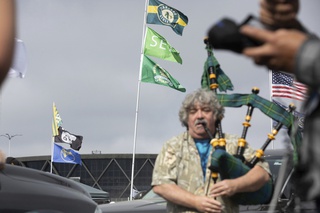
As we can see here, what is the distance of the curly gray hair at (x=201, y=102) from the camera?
14.1ft

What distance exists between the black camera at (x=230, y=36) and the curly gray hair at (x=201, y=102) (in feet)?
8.00

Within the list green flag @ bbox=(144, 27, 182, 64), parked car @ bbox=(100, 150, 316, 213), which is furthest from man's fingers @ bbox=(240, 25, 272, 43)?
green flag @ bbox=(144, 27, 182, 64)

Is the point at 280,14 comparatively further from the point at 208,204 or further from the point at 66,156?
the point at 66,156

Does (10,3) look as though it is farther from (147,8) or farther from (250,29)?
(147,8)

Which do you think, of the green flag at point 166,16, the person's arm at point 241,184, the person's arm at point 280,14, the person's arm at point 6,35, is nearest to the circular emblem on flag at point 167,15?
the green flag at point 166,16

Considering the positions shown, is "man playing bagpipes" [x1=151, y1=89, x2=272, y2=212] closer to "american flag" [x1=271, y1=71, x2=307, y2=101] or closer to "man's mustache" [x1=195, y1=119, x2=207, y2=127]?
"man's mustache" [x1=195, y1=119, x2=207, y2=127]

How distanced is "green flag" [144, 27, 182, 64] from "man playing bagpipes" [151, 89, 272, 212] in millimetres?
19701

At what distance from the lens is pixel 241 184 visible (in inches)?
157

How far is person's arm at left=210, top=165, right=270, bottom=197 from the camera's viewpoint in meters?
4.00

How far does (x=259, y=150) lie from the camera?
421 centimetres

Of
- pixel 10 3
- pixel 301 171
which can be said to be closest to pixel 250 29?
pixel 301 171

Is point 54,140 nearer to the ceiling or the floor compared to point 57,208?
nearer to the floor

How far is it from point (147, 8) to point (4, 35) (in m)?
24.3

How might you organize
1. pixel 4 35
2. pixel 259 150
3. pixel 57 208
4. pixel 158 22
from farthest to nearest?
pixel 158 22 < pixel 57 208 < pixel 259 150 < pixel 4 35
